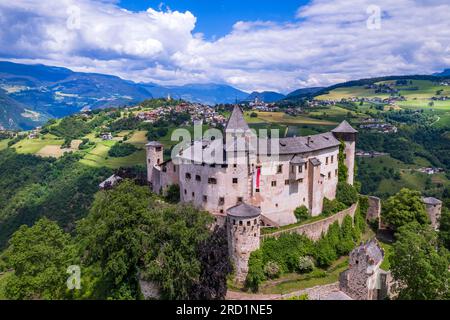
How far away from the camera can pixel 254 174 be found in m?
51.1

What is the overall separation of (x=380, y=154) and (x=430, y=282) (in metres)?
145

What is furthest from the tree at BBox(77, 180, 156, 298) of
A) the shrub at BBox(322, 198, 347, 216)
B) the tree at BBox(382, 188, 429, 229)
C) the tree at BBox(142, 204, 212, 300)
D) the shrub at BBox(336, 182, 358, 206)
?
the tree at BBox(382, 188, 429, 229)

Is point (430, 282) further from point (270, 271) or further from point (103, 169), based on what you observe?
point (103, 169)

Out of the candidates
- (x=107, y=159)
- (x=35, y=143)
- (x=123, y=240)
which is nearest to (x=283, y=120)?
(x=107, y=159)

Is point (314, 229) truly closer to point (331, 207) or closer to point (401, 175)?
point (331, 207)

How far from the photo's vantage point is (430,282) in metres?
34.4

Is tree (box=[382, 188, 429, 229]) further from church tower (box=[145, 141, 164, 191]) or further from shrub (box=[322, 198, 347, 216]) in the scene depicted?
church tower (box=[145, 141, 164, 191])

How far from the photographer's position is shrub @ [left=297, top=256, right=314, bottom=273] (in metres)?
48.5

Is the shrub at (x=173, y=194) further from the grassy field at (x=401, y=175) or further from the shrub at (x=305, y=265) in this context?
the grassy field at (x=401, y=175)

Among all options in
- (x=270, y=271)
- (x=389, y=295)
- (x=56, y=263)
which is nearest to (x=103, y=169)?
(x=56, y=263)

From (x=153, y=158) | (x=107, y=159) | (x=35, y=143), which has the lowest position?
(x=107, y=159)

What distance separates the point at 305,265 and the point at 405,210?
22767 millimetres

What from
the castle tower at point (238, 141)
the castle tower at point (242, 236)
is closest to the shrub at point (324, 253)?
the castle tower at point (242, 236)

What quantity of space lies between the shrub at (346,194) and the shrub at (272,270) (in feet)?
66.9
